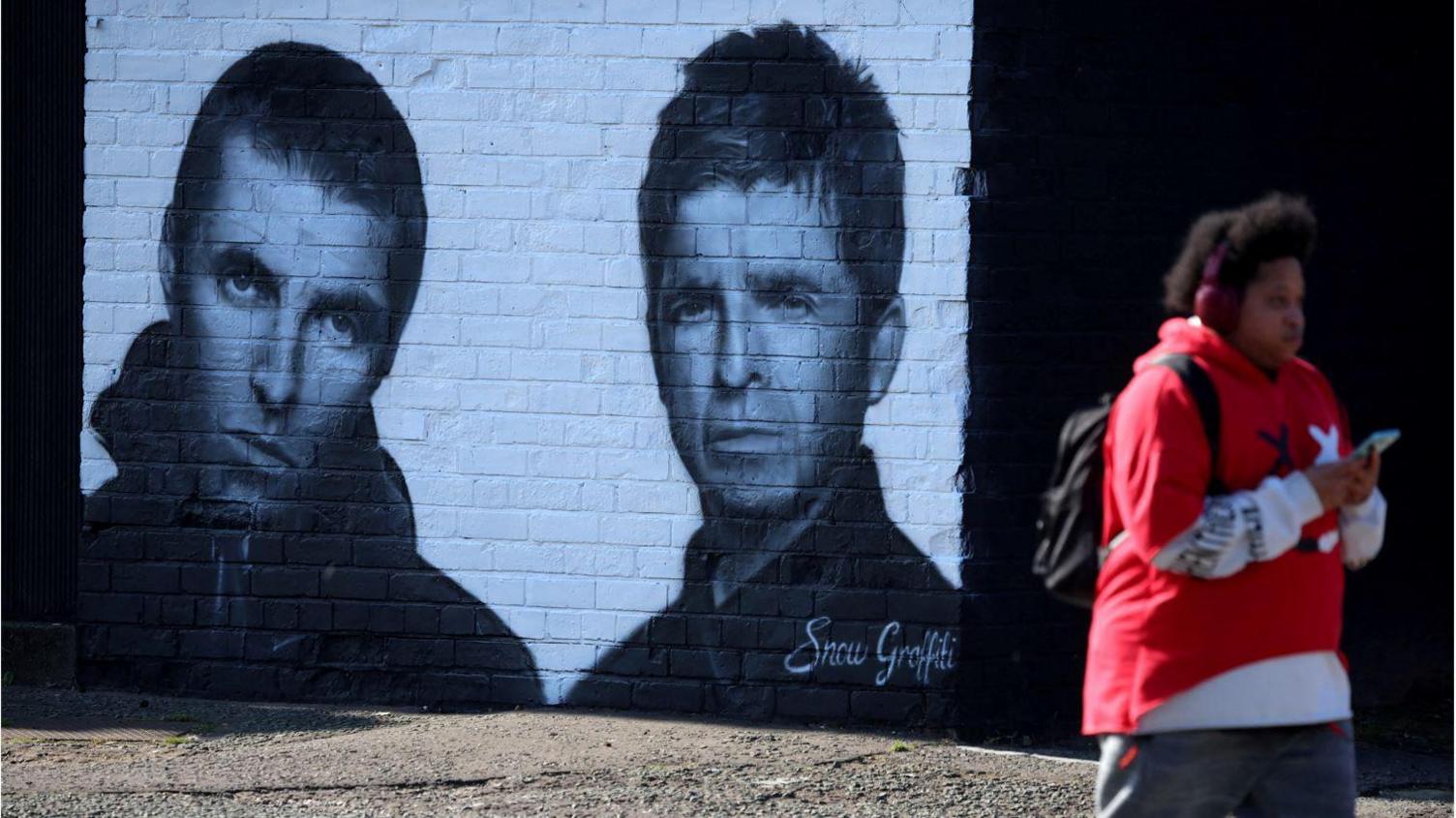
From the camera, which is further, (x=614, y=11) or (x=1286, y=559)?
(x=614, y=11)

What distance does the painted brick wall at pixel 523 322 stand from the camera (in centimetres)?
653

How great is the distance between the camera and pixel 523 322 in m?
6.81

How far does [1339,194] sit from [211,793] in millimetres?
5089

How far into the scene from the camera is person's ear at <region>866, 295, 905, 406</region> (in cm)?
654

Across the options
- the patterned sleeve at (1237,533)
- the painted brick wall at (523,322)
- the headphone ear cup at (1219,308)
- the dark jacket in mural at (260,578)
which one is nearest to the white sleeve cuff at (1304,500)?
the patterned sleeve at (1237,533)

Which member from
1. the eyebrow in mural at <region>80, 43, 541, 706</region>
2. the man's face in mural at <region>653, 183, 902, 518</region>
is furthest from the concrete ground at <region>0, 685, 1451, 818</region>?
the man's face in mural at <region>653, 183, 902, 518</region>

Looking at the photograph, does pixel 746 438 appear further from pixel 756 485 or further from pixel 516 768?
pixel 516 768

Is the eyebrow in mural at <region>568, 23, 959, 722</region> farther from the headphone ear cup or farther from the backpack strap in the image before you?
the backpack strap

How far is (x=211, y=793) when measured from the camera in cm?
558

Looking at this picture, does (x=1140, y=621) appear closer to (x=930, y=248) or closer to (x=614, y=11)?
(x=930, y=248)

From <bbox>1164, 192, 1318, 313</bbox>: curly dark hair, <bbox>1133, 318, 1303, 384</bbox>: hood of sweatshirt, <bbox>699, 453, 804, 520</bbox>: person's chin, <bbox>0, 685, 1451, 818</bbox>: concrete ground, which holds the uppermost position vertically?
<bbox>1164, 192, 1318, 313</bbox>: curly dark hair

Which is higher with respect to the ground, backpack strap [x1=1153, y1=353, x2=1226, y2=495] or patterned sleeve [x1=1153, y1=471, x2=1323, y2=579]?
backpack strap [x1=1153, y1=353, x2=1226, y2=495]

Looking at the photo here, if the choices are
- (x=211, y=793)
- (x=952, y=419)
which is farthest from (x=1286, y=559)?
(x=211, y=793)

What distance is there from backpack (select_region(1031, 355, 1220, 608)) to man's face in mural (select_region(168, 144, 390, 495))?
395cm
